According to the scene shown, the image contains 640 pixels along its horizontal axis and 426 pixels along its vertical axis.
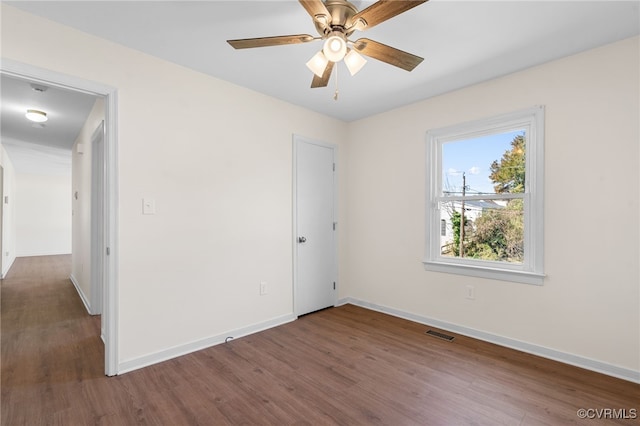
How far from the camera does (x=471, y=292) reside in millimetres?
3109

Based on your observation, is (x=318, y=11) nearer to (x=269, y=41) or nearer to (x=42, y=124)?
(x=269, y=41)

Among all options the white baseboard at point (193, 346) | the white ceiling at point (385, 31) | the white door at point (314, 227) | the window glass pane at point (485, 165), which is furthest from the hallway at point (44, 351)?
the window glass pane at point (485, 165)

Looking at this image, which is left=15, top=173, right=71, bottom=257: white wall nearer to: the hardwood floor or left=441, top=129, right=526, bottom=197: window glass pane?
the hardwood floor

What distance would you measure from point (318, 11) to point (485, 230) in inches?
104

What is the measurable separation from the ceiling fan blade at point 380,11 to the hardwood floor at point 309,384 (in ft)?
7.58

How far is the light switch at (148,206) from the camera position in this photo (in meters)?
2.52

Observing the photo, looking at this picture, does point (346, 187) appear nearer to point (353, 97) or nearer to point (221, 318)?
point (353, 97)

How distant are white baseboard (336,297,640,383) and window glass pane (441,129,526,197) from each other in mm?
1428

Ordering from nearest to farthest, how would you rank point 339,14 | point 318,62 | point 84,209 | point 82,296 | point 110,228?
point 339,14
point 318,62
point 110,228
point 84,209
point 82,296

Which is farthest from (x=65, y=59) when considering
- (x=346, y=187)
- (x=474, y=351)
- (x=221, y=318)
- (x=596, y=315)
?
(x=596, y=315)

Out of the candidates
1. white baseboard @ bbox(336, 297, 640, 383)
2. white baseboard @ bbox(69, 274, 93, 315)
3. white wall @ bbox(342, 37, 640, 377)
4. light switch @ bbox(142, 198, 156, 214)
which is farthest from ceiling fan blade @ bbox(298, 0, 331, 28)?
white baseboard @ bbox(69, 274, 93, 315)

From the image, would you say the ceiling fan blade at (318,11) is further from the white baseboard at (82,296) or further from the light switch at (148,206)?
the white baseboard at (82,296)

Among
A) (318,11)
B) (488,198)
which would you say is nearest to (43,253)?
(318,11)

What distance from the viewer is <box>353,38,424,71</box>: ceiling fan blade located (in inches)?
72.4
